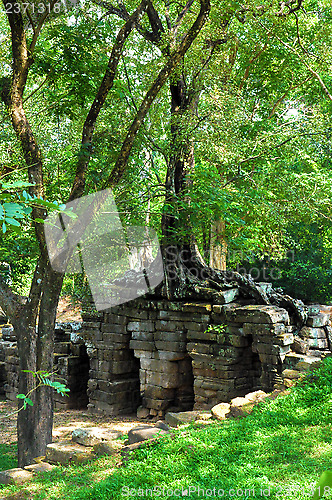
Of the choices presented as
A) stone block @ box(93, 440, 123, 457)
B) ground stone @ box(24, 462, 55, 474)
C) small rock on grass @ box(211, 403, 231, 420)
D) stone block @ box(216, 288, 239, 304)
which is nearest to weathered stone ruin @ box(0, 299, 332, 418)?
stone block @ box(216, 288, 239, 304)

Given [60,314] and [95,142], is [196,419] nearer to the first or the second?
[95,142]

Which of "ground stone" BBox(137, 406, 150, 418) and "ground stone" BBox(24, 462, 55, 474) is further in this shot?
"ground stone" BBox(137, 406, 150, 418)

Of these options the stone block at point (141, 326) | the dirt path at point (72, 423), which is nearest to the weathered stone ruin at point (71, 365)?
the dirt path at point (72, 423)

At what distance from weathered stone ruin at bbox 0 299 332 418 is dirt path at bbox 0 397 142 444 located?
31 cm

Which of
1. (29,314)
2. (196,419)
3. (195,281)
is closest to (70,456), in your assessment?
(196,419)

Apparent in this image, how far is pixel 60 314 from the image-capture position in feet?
64.0

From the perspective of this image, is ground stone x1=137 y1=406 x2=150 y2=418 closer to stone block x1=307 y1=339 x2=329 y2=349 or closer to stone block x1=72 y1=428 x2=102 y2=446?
stone block x1=307 y1=339 x2=329 y2=349

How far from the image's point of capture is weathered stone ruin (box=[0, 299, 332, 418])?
27.3ft

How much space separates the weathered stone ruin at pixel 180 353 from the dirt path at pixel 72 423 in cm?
31

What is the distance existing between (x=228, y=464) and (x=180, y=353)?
546 centimetres

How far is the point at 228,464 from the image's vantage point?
420 cm

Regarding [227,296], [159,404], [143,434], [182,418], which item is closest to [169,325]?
[227,296]

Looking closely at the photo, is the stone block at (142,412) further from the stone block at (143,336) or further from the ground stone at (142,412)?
the stone block at (143,336)

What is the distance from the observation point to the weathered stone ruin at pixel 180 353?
8336 mm
